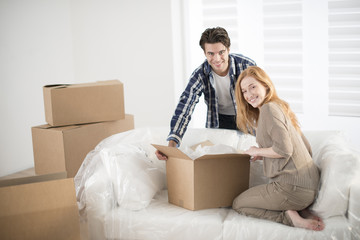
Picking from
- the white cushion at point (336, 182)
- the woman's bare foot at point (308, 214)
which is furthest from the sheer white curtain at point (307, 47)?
the woman's bare foot at point (308, 214)

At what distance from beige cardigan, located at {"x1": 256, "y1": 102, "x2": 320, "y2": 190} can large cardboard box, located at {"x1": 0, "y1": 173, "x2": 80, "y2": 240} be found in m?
0.82

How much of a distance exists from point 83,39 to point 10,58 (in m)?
0.83

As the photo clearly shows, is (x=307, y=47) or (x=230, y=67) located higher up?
(x=307, y=47)

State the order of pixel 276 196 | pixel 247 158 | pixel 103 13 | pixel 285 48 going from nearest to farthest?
1. pixel 276 196
2. pixel 247 158
3. pixel 285 48
4. pixel 103 13

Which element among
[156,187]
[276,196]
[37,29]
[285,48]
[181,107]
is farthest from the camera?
[37,29]

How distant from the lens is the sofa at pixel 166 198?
64.9 inches

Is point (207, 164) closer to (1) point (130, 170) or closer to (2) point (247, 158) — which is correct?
(2) point (247, 158)

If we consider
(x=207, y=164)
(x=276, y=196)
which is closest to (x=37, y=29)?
(x=207, y=164)

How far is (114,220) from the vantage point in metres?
1.90

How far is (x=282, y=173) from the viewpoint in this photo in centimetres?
173

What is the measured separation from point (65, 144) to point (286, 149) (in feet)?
4.79

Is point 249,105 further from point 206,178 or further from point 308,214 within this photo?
point 308,214

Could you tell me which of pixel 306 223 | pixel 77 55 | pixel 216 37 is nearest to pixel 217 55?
pixel 216 37

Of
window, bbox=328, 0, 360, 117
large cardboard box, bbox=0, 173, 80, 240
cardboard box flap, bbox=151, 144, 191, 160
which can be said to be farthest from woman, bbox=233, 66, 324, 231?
window, bbox=328, 0, 360, 117
